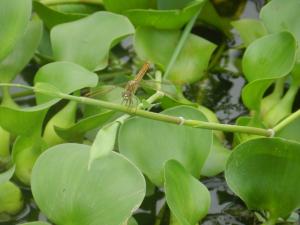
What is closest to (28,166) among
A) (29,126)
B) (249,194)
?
(29,126)

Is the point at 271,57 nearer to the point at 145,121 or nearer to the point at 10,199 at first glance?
the point at 145,121

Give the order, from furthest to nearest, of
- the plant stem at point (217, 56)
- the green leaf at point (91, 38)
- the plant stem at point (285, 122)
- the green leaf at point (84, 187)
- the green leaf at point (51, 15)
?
the plant stem at point (217, 56) < the green leaf at point (51, 15) < the green leaf at point (91, 38) < the plant stem at point (285, 122) < the green leaf at point (84, 187)

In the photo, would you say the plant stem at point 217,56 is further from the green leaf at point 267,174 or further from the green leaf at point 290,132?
the green leaf at point 267,174

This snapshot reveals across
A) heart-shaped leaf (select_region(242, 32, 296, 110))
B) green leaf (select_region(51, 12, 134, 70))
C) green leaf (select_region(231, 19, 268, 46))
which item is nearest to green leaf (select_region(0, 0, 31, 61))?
green leaf (select_region(51, 12, 134, 70))

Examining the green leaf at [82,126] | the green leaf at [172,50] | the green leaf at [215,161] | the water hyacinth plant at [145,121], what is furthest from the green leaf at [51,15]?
the green leaf at [215,161]

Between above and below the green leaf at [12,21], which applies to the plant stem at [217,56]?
below

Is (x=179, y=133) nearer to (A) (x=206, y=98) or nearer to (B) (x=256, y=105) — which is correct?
(B) (x=256, y=105)

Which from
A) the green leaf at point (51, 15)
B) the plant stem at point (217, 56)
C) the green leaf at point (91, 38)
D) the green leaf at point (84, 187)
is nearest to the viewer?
the green leaf at point (84, 187)
